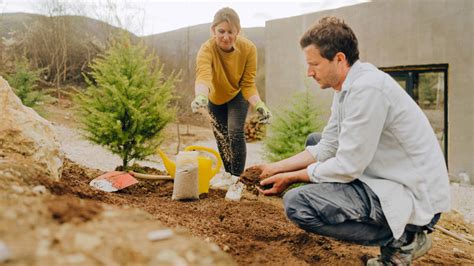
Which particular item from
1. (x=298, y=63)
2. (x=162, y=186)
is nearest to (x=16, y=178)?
(x=162, y=186)

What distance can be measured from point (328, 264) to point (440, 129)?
17.8 feet

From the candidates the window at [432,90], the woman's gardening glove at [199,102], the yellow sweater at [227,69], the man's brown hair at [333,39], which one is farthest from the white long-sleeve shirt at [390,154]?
the window at [432,90]

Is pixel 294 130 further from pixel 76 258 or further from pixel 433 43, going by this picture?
pixel 76 258

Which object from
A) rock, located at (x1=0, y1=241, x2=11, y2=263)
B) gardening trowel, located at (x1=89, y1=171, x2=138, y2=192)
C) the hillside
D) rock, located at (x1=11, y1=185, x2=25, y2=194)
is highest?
the hillside

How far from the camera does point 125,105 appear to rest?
470 cm

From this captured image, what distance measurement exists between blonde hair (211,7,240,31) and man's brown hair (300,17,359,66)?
5.16 feet

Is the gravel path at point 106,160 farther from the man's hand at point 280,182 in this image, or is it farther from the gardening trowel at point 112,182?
the man's hand at point 280,182

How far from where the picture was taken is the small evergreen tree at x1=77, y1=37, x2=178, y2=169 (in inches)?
184

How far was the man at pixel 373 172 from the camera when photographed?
1.94m

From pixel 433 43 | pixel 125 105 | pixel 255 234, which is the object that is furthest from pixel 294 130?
pixel 255 234

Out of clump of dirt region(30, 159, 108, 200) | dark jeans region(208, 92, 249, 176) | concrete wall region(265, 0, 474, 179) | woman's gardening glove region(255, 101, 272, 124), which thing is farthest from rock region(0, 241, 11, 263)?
concrete wall region(265, 0, 474, 179)

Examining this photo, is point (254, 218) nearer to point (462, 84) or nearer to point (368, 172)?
point (368, 172)

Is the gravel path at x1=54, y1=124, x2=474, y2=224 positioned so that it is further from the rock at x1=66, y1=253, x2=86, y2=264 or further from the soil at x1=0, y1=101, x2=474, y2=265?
the rock at x1=66, y1=253, x2=86, y2=264

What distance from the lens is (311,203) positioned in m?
2.02
